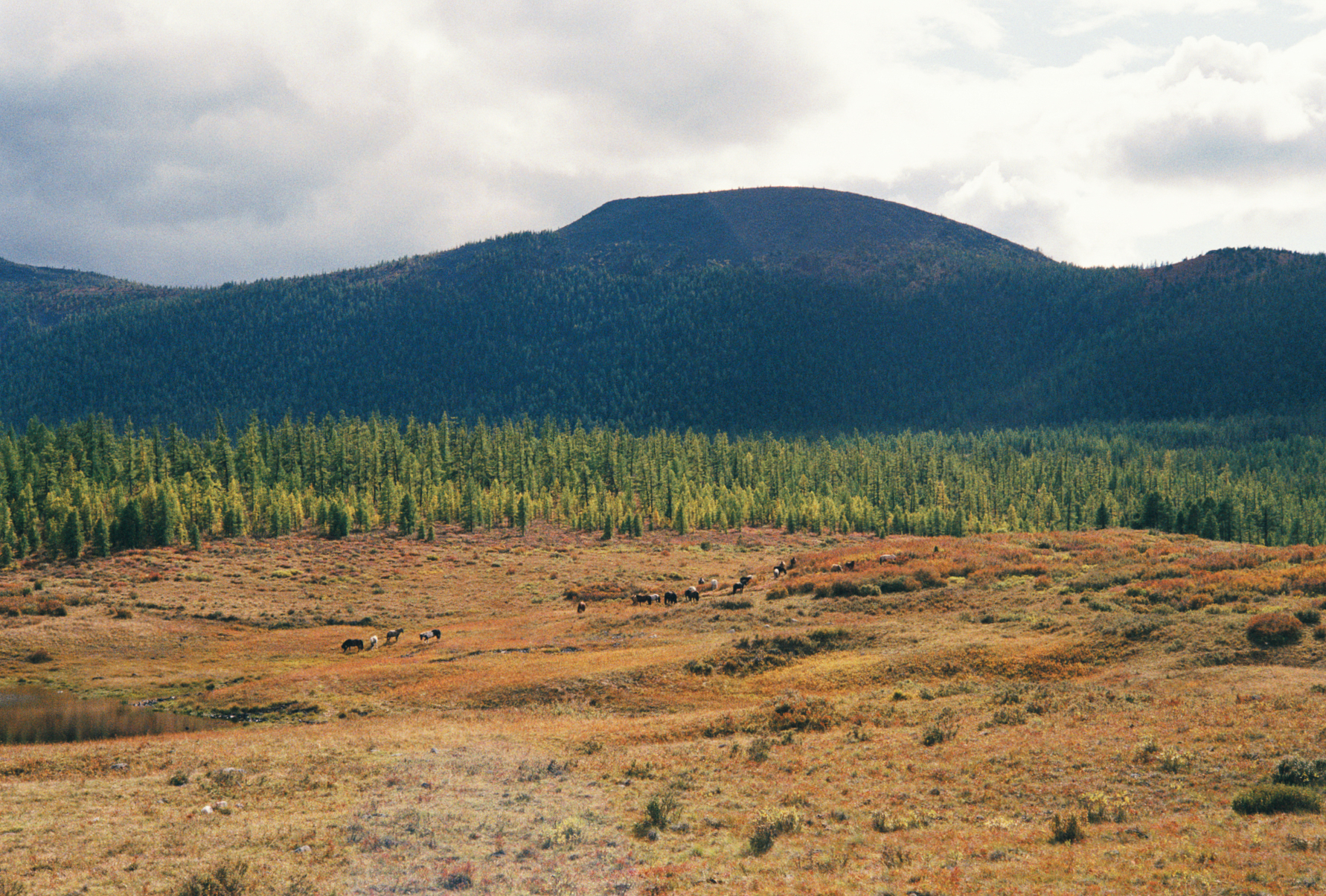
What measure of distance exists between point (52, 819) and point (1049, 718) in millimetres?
33927

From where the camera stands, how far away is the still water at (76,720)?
142 ft

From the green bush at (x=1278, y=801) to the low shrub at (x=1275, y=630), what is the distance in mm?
20192

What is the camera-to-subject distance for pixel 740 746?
103ft

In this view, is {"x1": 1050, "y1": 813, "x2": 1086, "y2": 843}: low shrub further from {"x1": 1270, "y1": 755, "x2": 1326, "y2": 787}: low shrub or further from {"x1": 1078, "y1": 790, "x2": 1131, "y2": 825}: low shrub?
{"x1": 1270, "y1": 755, "x2": 1326, "y2": 787}: low shrub

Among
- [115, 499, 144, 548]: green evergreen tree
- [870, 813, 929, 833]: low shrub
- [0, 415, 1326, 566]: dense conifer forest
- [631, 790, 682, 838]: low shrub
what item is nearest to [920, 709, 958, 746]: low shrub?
[870, 813, 929, 833]: low shrub

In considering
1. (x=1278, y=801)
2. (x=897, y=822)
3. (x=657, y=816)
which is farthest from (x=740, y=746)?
(x=1278, y=801)

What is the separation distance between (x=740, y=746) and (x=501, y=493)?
128353mm

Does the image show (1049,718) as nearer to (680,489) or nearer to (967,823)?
(967,823)

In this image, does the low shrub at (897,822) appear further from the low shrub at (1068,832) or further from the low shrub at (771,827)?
the low shrub at (1068,832)

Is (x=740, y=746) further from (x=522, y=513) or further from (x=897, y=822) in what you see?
(x=522, y=513)

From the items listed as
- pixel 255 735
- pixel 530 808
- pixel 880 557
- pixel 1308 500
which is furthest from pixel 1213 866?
pixel 1308 500

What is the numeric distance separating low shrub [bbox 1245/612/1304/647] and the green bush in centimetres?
2019

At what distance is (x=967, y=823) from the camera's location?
21812 mm

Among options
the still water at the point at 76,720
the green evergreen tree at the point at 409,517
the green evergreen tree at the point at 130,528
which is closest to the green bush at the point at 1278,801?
the still water at the point at 76,720
